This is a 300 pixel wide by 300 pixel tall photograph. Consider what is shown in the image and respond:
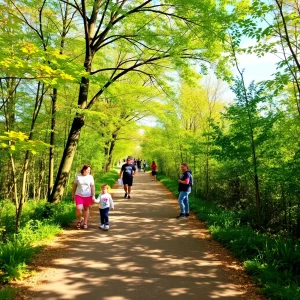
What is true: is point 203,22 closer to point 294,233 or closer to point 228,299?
point 294,233

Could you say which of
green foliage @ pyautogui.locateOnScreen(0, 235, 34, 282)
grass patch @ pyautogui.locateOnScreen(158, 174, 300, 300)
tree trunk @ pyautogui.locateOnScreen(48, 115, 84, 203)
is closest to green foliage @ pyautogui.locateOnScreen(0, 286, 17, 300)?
green foliage @ pyautogui.locateOnScreen(0, 235, 34, 282)

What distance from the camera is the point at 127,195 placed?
1298 cm

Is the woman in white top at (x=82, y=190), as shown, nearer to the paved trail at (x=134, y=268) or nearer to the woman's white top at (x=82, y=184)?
the woman's white top at (x=82, y=184)

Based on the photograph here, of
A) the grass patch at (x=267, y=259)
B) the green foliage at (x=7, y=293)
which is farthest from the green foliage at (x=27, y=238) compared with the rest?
the grass patch at (x=267, y=259)

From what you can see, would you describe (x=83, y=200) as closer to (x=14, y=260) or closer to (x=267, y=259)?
(x=14, y=260)

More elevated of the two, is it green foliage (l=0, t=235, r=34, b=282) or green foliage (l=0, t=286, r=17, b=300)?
green foliage (l=0, t=235, r=34, b=282)

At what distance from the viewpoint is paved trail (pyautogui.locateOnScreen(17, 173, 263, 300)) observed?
379 cm

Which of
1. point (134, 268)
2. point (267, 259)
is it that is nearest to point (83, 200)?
point (134, 268)

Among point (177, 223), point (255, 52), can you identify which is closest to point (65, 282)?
point (177, 223)

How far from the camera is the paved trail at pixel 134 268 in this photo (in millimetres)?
3789

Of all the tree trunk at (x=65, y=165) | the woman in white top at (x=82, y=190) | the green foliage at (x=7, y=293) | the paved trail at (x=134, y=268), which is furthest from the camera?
the tree trunk at (x=65, y=165)

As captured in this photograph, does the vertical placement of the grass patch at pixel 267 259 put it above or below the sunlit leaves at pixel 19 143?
below

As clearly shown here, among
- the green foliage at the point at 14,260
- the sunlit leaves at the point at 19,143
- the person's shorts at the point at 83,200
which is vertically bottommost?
the green foliage at the point at 14,260

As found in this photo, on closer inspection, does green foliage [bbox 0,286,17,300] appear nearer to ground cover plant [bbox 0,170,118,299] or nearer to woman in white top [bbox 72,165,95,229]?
ground cover plant [bbox 0,170,118,299]
